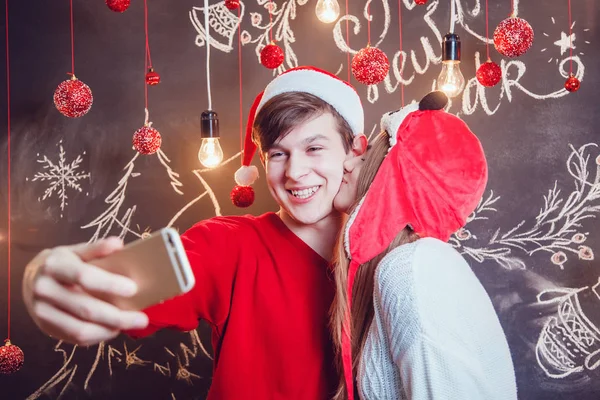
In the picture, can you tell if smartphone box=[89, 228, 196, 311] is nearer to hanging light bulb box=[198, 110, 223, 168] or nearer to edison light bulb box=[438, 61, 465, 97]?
hanging light bulb box=[198, 110, 223, 168]

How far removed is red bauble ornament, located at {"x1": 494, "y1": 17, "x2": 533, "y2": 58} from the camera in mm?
1440

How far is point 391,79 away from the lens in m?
1.84

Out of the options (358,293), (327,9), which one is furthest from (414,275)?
(327,9)

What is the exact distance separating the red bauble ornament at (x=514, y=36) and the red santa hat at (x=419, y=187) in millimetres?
488

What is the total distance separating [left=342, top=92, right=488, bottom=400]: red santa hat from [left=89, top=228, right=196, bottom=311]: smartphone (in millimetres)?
569

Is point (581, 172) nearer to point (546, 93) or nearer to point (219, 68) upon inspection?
point (546, 93)

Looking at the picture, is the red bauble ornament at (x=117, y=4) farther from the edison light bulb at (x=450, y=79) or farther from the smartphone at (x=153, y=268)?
the smartphone at (x=153, y=268)

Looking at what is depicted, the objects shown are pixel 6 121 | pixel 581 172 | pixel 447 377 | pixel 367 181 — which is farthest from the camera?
pixel 6 121

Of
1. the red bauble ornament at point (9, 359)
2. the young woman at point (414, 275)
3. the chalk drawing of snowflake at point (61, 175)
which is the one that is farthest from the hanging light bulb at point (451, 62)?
the red bauble ornament at point (9, 359)

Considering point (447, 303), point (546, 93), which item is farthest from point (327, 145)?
point (546, 93)

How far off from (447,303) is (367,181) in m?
0.33

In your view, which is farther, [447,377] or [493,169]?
[493,169]

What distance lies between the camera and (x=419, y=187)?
1061 millimetres

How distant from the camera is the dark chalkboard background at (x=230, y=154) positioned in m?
1.78
